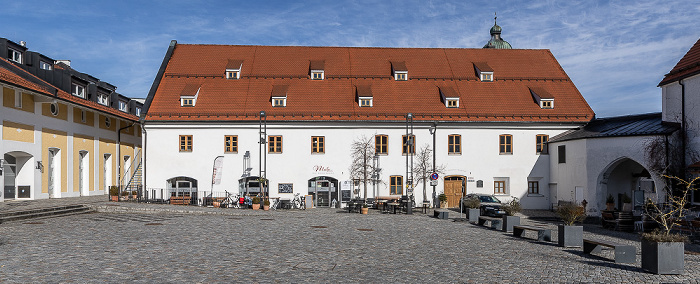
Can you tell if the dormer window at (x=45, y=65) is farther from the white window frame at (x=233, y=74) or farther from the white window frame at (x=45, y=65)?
the white window frame at (x=233, y=74)

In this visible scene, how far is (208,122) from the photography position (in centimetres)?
3612

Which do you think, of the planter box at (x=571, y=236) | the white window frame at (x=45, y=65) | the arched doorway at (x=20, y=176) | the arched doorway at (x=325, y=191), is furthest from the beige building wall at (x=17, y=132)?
the planter box at (x=571, y=236)

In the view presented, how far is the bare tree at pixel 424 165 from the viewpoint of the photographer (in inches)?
1439

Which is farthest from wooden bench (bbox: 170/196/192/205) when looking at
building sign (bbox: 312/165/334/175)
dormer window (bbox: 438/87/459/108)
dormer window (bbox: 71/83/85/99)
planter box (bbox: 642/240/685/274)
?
planter box (bbox: 642/240/685/274)

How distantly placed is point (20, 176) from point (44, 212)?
334 inches

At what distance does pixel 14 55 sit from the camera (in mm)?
35188

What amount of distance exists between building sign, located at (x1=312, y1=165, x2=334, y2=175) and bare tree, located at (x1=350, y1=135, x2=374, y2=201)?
1.40m

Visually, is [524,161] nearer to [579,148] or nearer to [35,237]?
[579,148]

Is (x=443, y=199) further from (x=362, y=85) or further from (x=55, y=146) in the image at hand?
(x=55, y=146)

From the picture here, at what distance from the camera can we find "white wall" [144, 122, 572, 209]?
36.1 metres

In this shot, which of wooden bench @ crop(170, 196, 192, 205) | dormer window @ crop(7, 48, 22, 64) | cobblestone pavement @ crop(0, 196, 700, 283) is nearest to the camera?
cobblestone pavement @ crop(0, 196, 700, 283)

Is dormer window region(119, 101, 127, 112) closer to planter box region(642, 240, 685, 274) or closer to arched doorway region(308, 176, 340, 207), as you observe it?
arched doorway region(308, 176, 340, 207)

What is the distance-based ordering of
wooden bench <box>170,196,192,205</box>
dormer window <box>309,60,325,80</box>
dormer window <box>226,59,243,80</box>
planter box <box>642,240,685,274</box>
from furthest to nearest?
dormer window <box>309,60,325,80</box>
dormer window <box>226,59,243,80</box>
wooden bench <box>170,196,192,205</box>
planter box <box>642,240,685,274</box>

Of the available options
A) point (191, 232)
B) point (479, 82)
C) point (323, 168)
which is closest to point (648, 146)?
point (479, 82)
